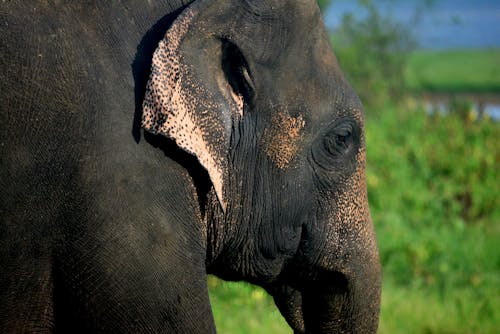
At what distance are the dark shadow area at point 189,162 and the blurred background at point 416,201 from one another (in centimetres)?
218

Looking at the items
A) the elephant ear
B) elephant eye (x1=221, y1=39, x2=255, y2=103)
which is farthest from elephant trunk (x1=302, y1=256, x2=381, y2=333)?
elephant eye (x1=221, y1=39, x2=255, y2=103)

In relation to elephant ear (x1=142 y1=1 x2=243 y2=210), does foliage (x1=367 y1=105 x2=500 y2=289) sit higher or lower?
lower

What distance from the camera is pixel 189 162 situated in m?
3.24

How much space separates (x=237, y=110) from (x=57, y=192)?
2.42 ft

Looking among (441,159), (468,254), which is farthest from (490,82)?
(468,254)

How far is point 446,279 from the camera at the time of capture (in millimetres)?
6660

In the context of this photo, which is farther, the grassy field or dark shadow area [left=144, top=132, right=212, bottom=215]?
the grassy field

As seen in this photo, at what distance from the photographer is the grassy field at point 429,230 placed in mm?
5934

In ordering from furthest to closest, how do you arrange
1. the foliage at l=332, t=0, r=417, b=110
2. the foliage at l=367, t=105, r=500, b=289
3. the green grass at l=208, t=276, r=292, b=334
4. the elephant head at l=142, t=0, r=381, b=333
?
the foliage at l=332, t=0, r=417, b=110 < the foliage at l=367, t=105, r=500, b=289 < the green grass at l=208, t=276, r=292, b=334 < the elephant head at l=142, t=0, r=381, b=333

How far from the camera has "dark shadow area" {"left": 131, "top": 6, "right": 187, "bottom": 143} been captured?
3107 millimetres

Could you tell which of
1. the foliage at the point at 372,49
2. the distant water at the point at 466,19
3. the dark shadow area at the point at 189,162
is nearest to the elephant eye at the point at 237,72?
the dark shadow area at the point at 189,162

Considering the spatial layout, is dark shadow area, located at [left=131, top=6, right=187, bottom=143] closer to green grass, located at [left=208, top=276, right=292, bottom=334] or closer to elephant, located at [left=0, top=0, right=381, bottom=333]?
elephant, located at [left=0, top=0, right=381, bottom=333]

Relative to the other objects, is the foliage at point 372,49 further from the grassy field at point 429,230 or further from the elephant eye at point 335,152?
the elephant eye at point 335,152

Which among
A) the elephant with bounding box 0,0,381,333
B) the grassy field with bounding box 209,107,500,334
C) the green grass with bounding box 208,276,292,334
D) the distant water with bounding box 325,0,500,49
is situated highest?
the distant water with bounding box 325,0,500,49
